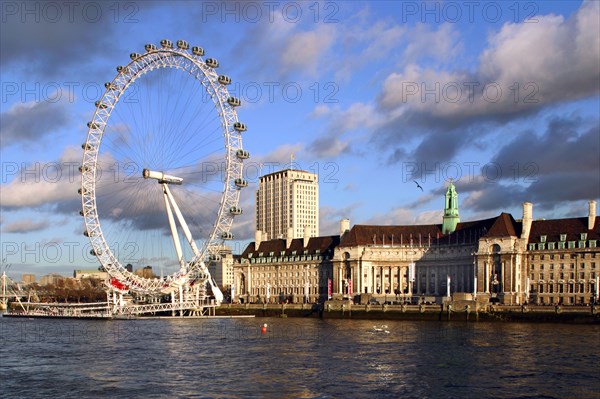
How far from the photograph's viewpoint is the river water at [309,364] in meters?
43.3

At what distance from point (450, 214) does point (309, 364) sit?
98.4m

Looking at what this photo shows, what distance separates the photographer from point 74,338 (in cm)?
7981

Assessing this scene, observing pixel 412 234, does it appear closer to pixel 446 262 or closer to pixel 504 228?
pixel 446 262

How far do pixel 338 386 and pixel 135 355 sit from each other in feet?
74.1

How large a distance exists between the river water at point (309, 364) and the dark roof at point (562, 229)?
118ft

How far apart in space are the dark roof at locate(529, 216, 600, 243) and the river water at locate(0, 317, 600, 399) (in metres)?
36.1

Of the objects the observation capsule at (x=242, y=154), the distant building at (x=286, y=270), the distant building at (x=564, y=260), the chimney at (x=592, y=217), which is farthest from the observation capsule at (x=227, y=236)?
the chimney at (x=592, y=217)

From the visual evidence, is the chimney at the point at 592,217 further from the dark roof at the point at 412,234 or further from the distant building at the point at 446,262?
the dark roof at the point at 412,234

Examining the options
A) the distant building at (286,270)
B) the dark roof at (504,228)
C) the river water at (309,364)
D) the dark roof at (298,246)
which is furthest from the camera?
the dark roof at (298,246)

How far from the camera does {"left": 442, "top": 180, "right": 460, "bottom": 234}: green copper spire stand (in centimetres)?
14775

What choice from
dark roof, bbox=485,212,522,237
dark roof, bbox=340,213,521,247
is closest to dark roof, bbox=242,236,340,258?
dark roof, bbox=340,213,521,247

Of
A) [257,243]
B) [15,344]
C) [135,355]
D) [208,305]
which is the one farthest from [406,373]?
[257,243]

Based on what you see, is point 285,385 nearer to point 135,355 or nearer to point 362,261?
point 135,355

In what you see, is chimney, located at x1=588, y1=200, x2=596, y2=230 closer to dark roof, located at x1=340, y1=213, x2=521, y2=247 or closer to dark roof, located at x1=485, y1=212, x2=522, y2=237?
dark roof, located at x1=485, y1=212, x2=522, y2=237
